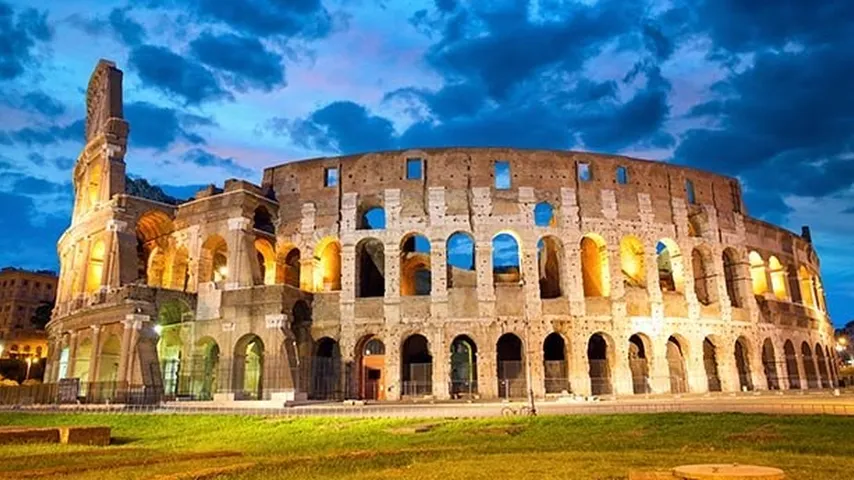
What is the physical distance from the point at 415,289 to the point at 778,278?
22.9 m

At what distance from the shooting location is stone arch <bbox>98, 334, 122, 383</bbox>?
3078cm

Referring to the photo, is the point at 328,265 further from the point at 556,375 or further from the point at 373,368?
the point at 556,375

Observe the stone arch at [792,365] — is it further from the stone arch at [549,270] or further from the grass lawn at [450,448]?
the grass lawn at [450,448]

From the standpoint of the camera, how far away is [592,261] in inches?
1340

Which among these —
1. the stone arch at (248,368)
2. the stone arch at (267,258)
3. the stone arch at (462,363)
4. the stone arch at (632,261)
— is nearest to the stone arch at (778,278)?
the stone arch at (632,261)

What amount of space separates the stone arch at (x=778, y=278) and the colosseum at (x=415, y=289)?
7.35ft

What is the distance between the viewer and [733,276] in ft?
119

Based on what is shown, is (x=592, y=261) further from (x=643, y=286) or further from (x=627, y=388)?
(x=627, y=388)

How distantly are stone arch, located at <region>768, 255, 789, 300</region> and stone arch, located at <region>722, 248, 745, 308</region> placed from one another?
4221 millimetres

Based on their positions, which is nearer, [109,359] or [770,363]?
[109,359]

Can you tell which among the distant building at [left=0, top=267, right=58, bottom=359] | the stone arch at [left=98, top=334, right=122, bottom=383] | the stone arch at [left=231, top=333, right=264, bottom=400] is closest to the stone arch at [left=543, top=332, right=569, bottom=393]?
the stone arch at [left=231, top=333, right=264, bottom=400]

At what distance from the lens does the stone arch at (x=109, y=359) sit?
30.8 m

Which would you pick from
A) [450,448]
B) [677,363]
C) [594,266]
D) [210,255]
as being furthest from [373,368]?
[450,448]

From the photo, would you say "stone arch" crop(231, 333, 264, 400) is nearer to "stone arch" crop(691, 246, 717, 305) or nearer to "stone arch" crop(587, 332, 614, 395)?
"stone arch" crop(587, 332, 614, 395)
